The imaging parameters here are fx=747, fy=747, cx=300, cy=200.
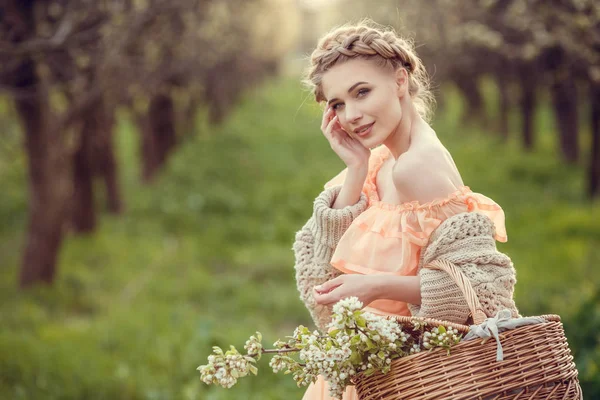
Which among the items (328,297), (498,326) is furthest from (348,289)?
(498,326)

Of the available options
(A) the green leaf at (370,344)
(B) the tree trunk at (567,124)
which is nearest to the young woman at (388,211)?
(A) the green leaf at (370,344)

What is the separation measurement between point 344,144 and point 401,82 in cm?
29

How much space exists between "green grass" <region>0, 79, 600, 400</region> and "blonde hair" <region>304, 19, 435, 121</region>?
0.71 ft

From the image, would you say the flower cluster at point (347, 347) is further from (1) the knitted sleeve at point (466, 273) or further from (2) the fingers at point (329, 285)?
(2) the fingers at point (329, 285)

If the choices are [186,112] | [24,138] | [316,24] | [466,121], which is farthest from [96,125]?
[316,24]

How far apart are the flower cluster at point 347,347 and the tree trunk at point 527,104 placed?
13.5 m

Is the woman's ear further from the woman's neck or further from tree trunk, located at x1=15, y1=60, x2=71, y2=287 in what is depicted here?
tree trunk, located at x1=15, y1=60, x2=71, y2=287

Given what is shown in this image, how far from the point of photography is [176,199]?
1252 cm

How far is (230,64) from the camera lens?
1981cm

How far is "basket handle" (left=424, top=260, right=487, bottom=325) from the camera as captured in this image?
2.10 meters

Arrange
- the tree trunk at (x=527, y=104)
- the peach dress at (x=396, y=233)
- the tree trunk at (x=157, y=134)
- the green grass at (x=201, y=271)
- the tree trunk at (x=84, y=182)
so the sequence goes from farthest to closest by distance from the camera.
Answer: the tree trunk at (x=527, y=104) < the tree trunk at (x=157, y=134) < the tree trunk at (x=84, y=182) < the green grass at (x=201, y=271) < the peach dress at (x=396, y=233)

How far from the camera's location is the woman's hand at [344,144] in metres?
2.55

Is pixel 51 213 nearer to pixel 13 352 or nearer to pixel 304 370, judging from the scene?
pixel 13 352

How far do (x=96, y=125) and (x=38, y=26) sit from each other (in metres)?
3.30
